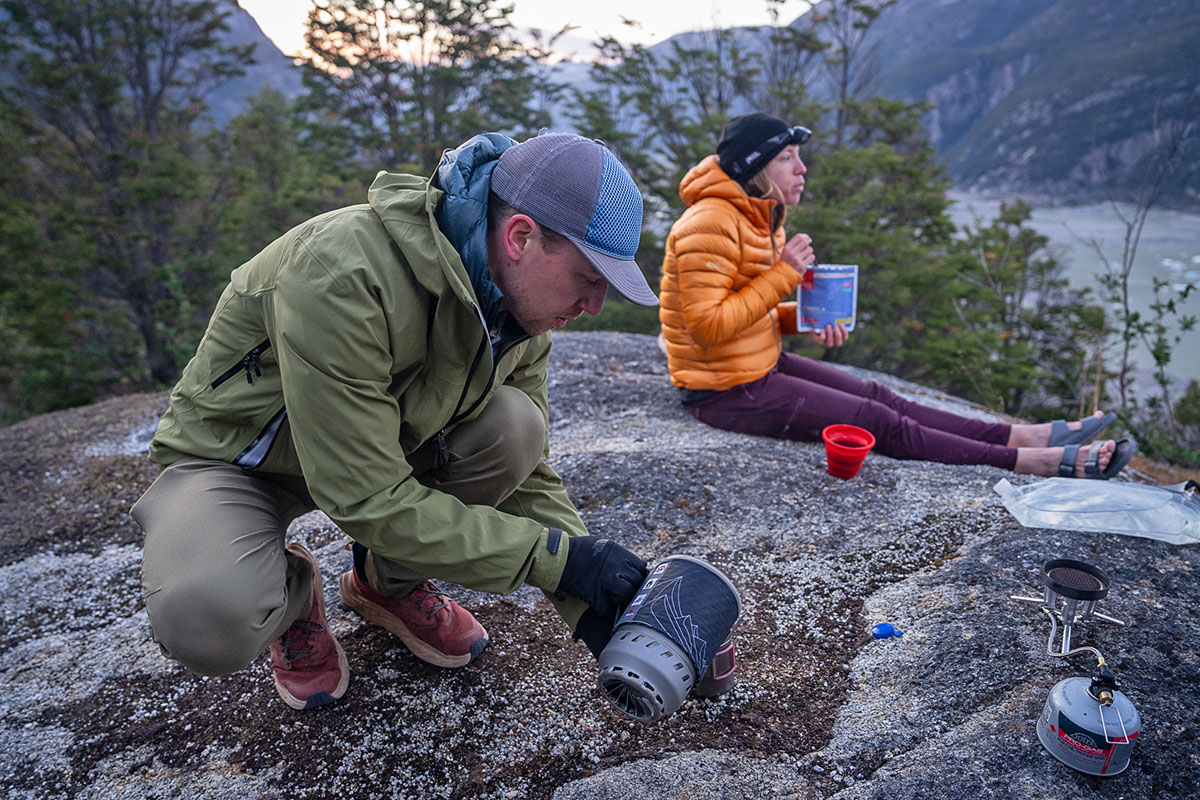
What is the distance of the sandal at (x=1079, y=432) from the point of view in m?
3.55

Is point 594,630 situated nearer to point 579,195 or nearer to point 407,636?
point 407,636

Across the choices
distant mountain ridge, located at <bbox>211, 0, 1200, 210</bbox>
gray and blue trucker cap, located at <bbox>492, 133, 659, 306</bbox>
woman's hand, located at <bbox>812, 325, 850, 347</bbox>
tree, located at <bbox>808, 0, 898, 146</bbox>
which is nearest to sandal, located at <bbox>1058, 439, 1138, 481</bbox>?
woman's hand, located at <bbox>812, 325, 850, 347</bbox>

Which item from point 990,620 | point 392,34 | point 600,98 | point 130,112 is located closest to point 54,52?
point 130,112

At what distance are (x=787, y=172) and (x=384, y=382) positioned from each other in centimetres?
281

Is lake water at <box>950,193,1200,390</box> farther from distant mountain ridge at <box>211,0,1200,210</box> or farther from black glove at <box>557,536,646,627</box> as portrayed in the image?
black glove at <box>557,536,646,627</box>

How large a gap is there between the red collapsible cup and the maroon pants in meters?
0.18

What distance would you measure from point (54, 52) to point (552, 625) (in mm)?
13648

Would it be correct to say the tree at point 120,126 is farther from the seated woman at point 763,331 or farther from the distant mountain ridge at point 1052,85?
the distant mountain ridge at point 1052,85

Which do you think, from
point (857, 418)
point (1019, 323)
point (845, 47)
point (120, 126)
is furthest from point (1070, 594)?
point (845, 47)

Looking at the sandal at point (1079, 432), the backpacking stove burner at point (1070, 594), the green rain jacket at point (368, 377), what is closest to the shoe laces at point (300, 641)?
the green rain jacket at point (368, 377)

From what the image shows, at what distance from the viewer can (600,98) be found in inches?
545

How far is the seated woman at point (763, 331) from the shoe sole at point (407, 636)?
2.11 meters

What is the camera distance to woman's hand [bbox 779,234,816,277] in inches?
142

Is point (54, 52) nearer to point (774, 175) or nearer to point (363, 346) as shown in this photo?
point (774, 175)
